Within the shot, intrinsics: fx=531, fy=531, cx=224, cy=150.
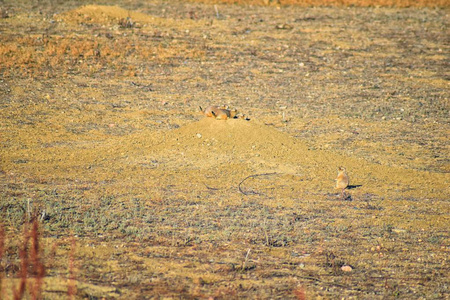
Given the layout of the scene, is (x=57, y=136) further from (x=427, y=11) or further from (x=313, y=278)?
(x=427, y=11)

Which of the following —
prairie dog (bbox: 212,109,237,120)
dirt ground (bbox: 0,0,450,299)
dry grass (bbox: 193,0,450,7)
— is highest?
dry grass (bbox: 193,0,450,7)

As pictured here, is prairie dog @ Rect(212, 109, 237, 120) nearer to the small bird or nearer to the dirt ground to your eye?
the dirt ground

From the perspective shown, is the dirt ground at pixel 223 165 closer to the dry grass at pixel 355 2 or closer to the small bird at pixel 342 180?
the small bird at pixel 342 180

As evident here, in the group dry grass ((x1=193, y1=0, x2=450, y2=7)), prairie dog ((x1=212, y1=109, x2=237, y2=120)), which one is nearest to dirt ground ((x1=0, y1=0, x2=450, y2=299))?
prairie dog ((x1=212, y1=109, x2=237, y2=120))

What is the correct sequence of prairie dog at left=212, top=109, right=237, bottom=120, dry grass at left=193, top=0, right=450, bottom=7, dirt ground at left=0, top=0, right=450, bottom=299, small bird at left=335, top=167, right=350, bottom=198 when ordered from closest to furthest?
dirt ground at left=0, top=0, right=450, bottom=299
small bird at left=335, top=167, right=350, bottom=198
prairie dog at left=212, top=109, right=237, bottom=120
dry grass at left=193, top=0, right=450, bottom=7

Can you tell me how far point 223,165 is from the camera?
279 inches

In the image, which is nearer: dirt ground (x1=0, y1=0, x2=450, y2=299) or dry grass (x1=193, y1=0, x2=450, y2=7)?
dirt ground (x1=0, y1=0, x2=450, y2=299)

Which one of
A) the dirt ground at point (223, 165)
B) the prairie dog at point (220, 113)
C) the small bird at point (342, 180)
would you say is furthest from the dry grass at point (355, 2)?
A: the small bird at point (342, 180)

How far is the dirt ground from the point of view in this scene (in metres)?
4.44

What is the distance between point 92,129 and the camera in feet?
27.4

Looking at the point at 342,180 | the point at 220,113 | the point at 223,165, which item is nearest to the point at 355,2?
the point at 220,113

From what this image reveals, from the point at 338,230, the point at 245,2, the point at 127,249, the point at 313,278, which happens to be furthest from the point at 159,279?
the point at 245,2

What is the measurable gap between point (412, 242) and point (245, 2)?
1854 centimetres

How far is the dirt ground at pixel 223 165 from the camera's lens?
4.44 meters
